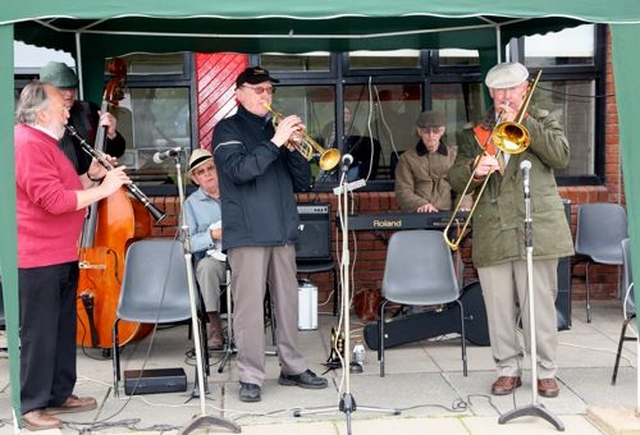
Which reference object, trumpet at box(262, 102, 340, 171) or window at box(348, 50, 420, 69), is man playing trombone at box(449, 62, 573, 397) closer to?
trumpet at box(262, 102, 340, 171)

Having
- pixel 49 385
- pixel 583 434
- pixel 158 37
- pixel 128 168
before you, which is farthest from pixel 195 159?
pixel 583 434

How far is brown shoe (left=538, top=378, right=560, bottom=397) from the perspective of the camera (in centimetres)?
512

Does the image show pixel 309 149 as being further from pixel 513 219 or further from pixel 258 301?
pixel 513 219

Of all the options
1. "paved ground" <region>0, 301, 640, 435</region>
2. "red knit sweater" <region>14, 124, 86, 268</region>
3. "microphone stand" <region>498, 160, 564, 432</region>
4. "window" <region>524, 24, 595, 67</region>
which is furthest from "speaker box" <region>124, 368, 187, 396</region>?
"window" <region>524, 24, 595, 67</region>

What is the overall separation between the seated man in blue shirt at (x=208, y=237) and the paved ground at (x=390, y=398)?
310 mm

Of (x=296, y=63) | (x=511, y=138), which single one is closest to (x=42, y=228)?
(x=511, y=138)

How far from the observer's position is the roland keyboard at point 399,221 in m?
6.39

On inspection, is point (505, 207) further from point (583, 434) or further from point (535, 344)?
point (583, 434)

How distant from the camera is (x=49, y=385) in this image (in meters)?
4.77

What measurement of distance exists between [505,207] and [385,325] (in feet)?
4.70

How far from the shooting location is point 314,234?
680 cm

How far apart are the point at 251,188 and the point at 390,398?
1.45 meters

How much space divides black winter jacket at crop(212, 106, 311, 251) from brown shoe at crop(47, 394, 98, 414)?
Result: 1170 millimetres

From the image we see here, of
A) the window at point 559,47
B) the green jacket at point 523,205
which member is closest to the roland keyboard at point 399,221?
the green jacket at point 523,205
